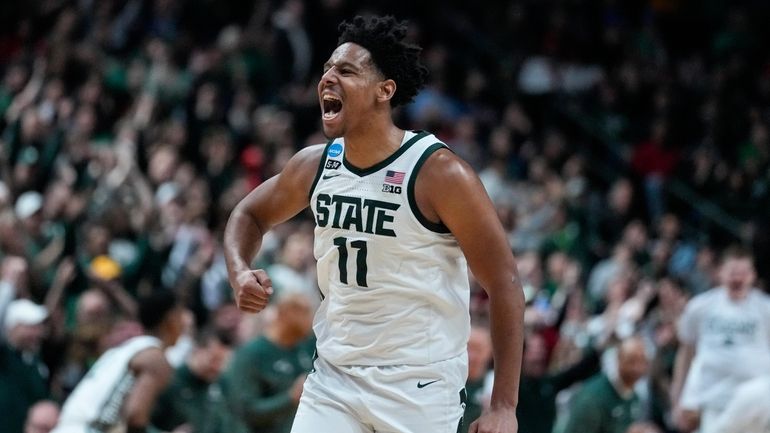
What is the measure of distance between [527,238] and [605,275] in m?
1.13

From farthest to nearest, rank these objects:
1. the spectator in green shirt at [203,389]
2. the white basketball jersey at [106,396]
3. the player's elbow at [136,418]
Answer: the spectator in green shirt at [203,389] → the white basketball jersey at [106,396] → the player's elbow at [136,418]

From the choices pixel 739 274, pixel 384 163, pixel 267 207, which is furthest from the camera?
pixel 739 274

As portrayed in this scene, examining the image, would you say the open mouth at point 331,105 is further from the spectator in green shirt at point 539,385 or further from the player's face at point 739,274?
the player's face at point 739,274

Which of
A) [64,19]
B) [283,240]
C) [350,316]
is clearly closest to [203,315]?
[283,240]

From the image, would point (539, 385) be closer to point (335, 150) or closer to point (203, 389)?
point (203, 389)

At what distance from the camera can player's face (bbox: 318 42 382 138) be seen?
15.9ft

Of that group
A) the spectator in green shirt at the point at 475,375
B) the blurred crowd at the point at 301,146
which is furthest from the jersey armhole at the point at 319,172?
the spectator in green shirt at the point at 475,375

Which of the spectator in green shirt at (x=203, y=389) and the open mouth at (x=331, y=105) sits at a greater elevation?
the open mouth at (x=331, y=105)

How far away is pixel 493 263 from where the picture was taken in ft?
15.3

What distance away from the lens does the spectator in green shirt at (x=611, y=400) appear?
8.11 meters

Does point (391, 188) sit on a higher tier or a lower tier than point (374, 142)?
lower

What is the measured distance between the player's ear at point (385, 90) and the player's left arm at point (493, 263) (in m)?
0.40

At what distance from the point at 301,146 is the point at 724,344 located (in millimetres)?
7092

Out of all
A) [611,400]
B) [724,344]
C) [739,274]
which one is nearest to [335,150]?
[611,400]
